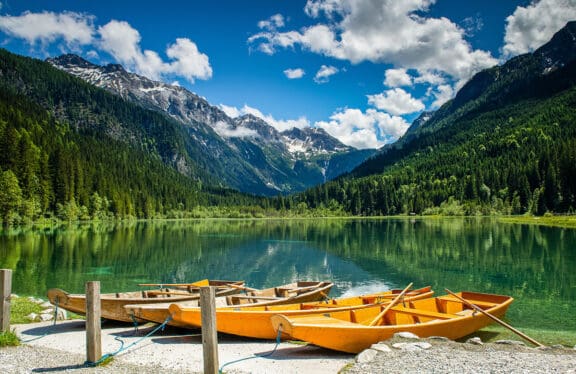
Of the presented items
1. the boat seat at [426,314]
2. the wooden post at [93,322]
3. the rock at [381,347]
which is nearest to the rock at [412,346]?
the rock at [381,347]

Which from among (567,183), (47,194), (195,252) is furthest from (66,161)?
(567,183)

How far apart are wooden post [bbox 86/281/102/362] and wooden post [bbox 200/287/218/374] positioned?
3802 mm

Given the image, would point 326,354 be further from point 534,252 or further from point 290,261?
point 534,252

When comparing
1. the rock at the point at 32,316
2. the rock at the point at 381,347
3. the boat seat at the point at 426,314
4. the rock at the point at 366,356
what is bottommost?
the rock at the point at 32,316

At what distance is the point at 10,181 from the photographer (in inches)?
3418

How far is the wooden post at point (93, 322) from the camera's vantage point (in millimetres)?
11344

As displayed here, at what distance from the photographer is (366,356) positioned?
11.8 m

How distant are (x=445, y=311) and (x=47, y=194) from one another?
116 meters

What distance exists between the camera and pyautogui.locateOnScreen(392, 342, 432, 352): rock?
12281 millimetres

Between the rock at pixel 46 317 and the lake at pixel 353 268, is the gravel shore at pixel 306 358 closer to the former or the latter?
the rock at pixel 46 317

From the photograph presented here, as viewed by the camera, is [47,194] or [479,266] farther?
[47,194]

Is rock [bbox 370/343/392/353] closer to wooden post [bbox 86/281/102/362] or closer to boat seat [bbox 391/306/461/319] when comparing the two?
boat seat [bbox 391/306/461/319]

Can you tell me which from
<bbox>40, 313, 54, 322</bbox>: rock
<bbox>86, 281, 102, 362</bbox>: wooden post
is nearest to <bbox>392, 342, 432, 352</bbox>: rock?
<bbox>86, 281, 102, 362</bbox>: wooden post

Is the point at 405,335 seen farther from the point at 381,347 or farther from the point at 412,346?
the point at 381,347
